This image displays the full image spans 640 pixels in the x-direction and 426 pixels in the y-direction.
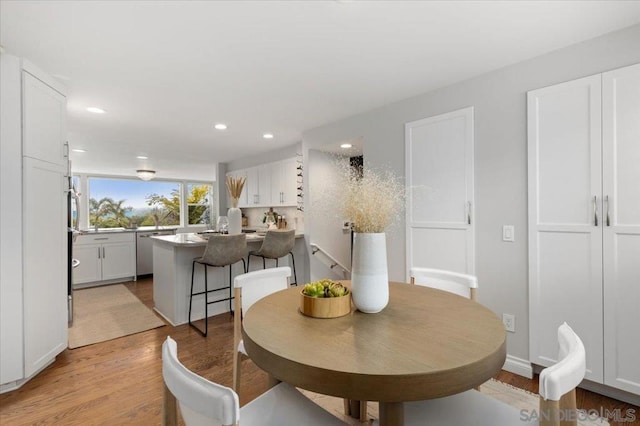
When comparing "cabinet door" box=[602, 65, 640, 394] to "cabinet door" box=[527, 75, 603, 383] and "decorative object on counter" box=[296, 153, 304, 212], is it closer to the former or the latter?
"cabinet door" box=[527, 75, 603, 383]

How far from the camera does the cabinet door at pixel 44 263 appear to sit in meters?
2.10

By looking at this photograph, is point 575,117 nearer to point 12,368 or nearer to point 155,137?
point 12,368

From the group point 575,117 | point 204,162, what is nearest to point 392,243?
point 575,117

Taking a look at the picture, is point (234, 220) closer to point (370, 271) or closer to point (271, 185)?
point (271, 185)

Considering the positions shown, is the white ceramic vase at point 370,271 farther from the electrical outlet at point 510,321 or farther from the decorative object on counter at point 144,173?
the decorative object on counter at point 144,173

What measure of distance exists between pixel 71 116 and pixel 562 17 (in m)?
4.34

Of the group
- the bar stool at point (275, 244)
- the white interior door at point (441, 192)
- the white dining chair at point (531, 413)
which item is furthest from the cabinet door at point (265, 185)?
the white dining chair at point (531, 413)

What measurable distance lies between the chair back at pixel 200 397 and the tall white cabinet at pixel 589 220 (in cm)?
228

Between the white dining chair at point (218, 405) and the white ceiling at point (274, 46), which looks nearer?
the white dining chair at point (218, 405)

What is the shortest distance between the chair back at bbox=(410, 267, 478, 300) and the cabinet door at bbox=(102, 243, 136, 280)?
18.2 ft

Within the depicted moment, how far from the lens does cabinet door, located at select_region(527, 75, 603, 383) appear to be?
1.89 meters

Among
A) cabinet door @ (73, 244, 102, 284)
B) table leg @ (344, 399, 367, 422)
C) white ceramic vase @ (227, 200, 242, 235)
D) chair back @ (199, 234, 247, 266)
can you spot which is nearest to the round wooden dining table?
table leg @ (344, 399, 367, 422)

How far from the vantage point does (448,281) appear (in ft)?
5.95

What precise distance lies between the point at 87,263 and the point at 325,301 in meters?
5.61
